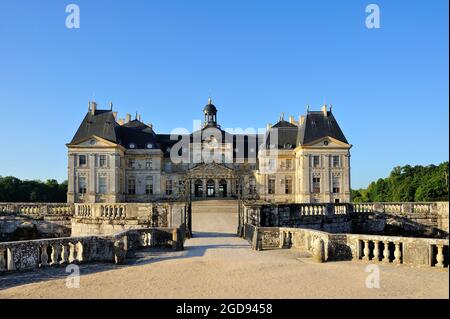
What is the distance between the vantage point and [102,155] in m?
45.4

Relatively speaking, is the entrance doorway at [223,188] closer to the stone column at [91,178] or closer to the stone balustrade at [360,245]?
the stone column at [91,178]

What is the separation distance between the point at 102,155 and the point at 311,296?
139 feet

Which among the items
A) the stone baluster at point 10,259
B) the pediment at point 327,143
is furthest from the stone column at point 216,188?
the stone baluster at point 10,259

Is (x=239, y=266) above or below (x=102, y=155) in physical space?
below

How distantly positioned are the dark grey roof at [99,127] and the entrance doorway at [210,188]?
12033mm

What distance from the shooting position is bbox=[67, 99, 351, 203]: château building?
4531 centimetres

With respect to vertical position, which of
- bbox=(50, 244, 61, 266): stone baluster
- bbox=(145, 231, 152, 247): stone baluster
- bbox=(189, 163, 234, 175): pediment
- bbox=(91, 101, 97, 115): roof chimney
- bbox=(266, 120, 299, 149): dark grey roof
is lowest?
bbox=(145, 231, 152, 247): stone baluster

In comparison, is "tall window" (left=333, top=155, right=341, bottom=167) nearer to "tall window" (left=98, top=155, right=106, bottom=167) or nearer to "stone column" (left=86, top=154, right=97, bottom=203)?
"tall window" (left=98, top=155, right=106, bottom=167)

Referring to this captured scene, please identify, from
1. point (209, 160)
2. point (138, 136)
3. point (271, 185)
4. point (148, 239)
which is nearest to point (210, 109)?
point (209, 160)

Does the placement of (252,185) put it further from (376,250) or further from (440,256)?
(440,256)

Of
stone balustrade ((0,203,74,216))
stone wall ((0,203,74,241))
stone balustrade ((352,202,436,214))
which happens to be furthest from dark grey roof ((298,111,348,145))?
stone wall ((0,203,74,241))
